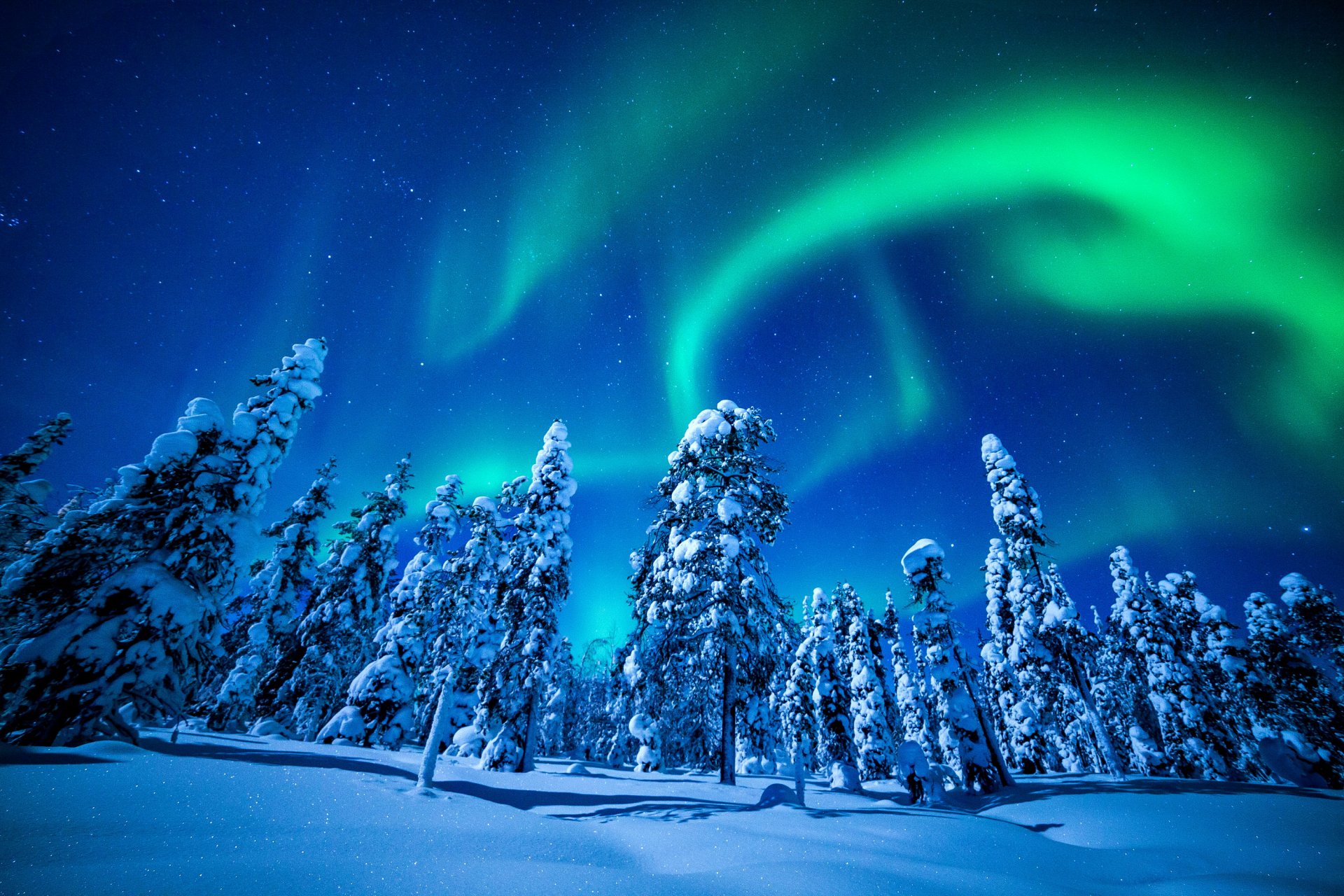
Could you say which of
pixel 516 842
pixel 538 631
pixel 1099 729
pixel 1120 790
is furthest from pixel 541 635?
pixel 1099 729

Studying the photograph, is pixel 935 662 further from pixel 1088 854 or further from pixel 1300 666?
pixel 1300 666

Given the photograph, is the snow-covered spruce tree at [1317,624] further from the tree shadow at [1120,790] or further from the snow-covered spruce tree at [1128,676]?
the tree shadow at [1120,790]

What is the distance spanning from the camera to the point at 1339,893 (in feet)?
18.3

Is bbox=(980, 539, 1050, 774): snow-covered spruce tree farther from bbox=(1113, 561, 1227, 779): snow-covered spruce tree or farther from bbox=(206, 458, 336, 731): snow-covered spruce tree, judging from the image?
bbox=(206, 458, 336, 731): snow-covered spruce tree

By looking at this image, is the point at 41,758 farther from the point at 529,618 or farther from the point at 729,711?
the point at 729,711

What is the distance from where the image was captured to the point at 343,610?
22.5 metres

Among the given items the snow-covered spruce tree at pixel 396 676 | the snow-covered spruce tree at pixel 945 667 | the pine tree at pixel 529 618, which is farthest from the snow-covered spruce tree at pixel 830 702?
the snow-covered spruce tree at pixel 396 676

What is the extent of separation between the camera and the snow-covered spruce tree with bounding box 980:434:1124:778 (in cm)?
1883

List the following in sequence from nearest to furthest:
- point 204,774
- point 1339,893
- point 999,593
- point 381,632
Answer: point 1339,893 < point 204,774 < point 381,632 < point 999,593

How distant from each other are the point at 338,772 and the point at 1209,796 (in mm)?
19974

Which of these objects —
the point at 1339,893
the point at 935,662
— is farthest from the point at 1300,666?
the point at 1339,893

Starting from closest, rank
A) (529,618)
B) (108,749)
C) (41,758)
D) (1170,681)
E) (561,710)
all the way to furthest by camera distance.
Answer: (41,758), (108,749), (529,618), (1170,681), (561,710)

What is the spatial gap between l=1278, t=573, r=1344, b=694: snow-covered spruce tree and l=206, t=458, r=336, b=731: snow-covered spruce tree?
51.3 meters

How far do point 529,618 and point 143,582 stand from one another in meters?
10.8
